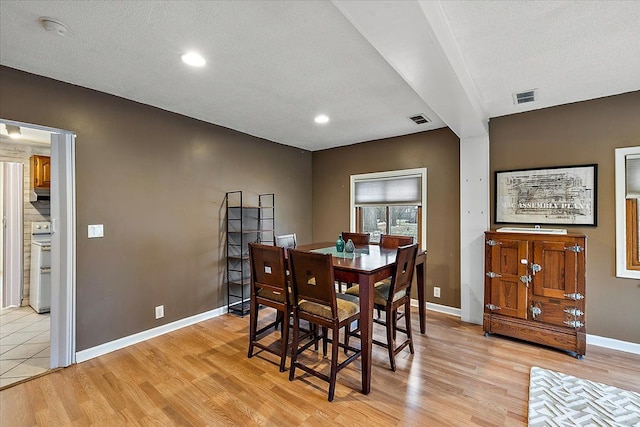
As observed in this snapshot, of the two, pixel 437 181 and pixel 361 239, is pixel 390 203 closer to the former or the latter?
pixel 437 181

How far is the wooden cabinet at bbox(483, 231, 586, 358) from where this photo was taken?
2.61m

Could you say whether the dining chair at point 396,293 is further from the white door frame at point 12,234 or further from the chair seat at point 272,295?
the white door frame at point 12,234

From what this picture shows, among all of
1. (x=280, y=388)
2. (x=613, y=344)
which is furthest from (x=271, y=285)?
(x=613, y=344)

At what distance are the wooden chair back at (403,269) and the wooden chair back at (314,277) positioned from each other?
0.55 metres

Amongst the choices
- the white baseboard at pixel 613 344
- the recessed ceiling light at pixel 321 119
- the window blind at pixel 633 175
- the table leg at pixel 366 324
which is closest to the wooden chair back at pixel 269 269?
the table leg at pixel 366 324

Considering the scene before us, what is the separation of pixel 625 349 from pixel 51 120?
5415mm

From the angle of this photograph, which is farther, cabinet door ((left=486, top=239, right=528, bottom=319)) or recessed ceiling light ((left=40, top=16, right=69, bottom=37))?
cabinet door ((left=486, top=239, right=528, bottom=319))

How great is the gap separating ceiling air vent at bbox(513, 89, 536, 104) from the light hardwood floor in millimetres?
2384

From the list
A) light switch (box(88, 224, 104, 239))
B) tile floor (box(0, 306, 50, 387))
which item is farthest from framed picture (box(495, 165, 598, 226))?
tile floor (box(0, 306, 50, 387))

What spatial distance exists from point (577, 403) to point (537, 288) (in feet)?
3.49

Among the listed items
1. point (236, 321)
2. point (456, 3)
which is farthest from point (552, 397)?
point (236, 321)

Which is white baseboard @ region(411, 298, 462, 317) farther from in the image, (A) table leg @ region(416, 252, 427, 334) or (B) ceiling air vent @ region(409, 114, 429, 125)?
(B) ceiling air vent @ region(409, 114, 429, 125)

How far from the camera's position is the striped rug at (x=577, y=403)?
1.80 metres

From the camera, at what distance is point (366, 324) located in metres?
2.09
